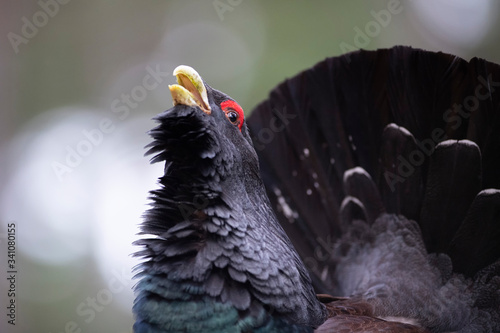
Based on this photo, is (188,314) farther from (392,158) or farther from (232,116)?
(392,158)

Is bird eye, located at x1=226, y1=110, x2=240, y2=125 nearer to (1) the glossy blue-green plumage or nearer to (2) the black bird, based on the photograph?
(2) the black bird

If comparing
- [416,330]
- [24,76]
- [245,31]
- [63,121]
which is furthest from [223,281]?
[245,31]

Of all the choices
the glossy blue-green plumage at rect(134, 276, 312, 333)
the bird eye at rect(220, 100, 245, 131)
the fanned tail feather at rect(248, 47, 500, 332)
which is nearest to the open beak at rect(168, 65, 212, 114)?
the bird eye at rect(220, 100, 245, 131)

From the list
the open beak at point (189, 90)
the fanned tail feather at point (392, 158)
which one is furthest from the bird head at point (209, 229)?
the fanned tail feather at point (392, 158)

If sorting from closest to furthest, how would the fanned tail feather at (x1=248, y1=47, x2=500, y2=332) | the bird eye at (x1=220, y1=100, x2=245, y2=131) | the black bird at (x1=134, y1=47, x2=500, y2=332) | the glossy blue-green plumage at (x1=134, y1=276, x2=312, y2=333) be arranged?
the glossy blue-green plumage at (x1=134, y1=276, x2=312, y2=333) < the black bird at (x1=134, y1=47, x2=500, y2=332) < the bird eye at (x1=220, y1=100, x2=245, y2=131) < the fanned tail feather at (x1=248, y1=47, x2=500, y2=332)

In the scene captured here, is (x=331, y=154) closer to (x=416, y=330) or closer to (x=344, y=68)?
(x=344, y=68)

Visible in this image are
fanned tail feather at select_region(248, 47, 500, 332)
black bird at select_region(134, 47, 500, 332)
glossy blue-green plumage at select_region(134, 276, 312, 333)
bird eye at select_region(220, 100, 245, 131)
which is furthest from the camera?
fanned tail feather at select_region(248, 47, 500, 332)
